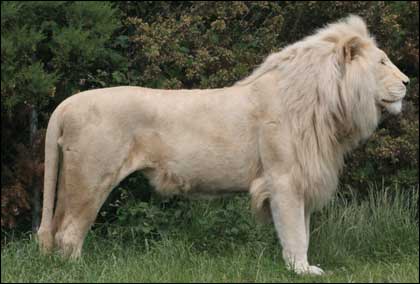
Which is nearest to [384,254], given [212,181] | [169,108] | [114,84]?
[212,181]

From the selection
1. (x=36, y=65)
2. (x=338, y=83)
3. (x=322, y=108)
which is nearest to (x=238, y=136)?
(x=322, y=108)

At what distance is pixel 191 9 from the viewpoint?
8.56m

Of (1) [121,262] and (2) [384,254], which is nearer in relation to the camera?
(1) [121,262]

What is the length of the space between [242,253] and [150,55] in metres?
2.20

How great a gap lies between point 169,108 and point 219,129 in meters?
0.39

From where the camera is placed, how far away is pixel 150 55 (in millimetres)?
7977

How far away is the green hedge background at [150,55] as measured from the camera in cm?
702

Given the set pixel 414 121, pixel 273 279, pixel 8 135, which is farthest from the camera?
pixel 414 121

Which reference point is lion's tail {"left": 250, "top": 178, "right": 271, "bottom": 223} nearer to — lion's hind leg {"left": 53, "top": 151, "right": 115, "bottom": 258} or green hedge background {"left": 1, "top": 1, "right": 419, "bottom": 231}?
lion's hind leg {"left": 53, "top": 151, "right": 115, "bottom": 258}

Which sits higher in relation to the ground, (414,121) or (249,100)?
(249,100)

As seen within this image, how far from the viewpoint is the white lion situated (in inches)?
251

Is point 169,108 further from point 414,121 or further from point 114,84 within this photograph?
point 414,121

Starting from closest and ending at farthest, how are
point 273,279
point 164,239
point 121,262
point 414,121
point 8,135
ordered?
point 273,279
point 121,262
point 164,239
point 8,135
point 414,121

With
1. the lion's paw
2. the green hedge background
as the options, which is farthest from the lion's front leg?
the green hedge background
